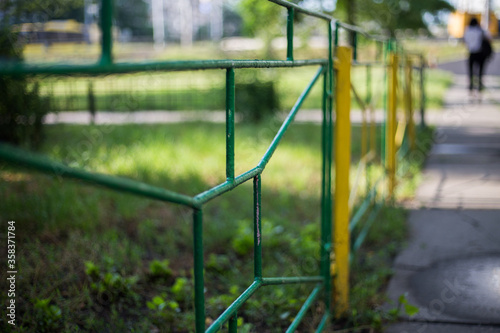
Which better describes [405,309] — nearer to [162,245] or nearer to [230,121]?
[230,121]

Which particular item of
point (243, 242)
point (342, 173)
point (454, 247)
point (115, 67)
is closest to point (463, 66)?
point (454, 247)

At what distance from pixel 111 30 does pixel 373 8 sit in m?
10.3

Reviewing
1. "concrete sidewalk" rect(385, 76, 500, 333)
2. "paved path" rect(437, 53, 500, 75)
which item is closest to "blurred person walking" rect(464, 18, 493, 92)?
"concrete sidewalk" rect(385, 76, 500, 333)

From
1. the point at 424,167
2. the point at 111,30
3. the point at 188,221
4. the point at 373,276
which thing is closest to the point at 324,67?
the point at 373,276

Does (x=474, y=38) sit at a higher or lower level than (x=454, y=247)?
higher

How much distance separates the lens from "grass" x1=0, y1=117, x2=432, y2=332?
275cm

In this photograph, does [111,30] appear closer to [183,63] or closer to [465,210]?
[183,63]

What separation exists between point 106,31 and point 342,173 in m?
1.88

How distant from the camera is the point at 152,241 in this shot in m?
3.88

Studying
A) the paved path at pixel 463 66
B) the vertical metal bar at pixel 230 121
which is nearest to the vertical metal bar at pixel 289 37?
the vertical metal bar at pixel 230 121

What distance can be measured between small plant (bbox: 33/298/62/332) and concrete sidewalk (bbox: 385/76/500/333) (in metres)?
1.54

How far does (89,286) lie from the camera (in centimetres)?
302

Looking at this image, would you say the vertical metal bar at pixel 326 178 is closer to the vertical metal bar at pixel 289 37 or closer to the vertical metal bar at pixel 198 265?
the vertical metal bar at pixel 289 37

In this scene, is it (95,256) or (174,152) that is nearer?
(95,256)
